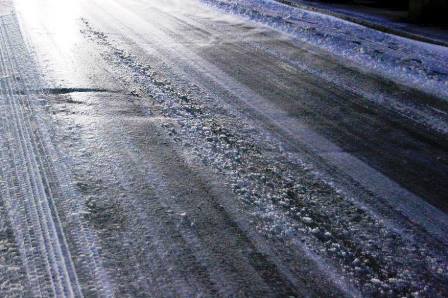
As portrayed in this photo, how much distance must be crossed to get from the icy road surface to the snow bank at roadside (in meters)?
0.39

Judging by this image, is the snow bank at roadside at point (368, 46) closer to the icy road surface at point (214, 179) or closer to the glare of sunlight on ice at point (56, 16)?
the icy road surface at point (214, 179)

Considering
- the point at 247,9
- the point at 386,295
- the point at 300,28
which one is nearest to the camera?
the point at 386,295

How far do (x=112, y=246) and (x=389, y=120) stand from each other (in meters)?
3.27

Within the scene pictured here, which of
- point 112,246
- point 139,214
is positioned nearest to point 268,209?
point 139,214

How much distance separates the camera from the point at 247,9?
1148cm

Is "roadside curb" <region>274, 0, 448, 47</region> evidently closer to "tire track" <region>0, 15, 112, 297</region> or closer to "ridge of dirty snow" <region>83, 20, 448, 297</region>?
"ridge of dirty snow" <region>83, 20, 448, 297</region>

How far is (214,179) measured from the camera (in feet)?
11.4

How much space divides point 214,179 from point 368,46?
5623mm

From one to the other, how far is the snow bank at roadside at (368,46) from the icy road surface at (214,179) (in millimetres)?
386

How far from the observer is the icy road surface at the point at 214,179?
2531 mm

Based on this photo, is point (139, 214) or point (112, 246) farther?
point (139, 214)

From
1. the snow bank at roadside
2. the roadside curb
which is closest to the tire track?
the snow bank at roadside

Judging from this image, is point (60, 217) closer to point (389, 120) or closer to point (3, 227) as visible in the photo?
point (3, 227)

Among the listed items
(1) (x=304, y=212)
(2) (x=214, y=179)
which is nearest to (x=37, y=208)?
(2) (x=214, y=179)
